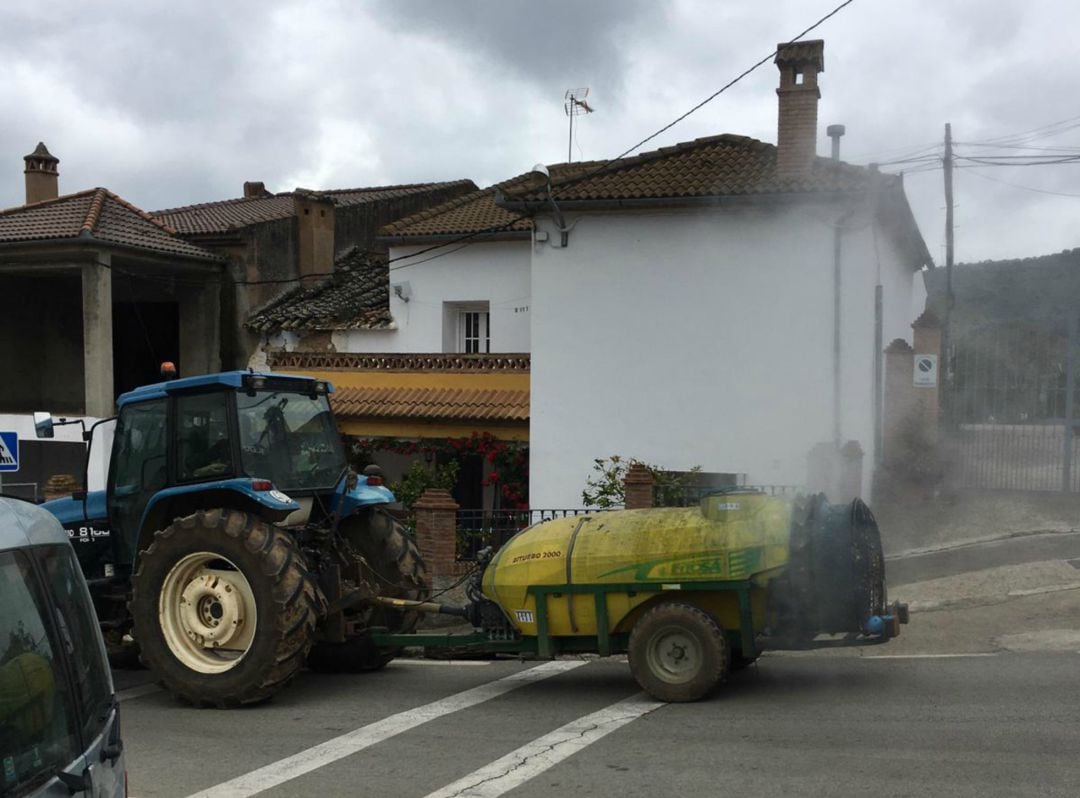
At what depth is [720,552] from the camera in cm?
796

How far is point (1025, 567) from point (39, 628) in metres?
10.5

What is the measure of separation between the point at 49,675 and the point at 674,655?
17.4ft

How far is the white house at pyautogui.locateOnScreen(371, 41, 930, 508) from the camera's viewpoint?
14.7m

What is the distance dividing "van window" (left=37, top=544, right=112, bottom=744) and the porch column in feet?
61.3

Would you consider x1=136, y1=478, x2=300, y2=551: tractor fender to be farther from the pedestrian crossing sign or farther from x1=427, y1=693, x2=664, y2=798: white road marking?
the pedestrian crossing sign

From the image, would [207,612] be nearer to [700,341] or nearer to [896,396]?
[700,341]

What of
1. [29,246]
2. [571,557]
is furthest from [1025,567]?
[29,246]

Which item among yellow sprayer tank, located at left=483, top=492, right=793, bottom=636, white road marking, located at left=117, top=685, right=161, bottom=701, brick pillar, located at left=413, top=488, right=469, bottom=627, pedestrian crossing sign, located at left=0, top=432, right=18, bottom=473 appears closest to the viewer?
yellow sprayer tank, located at left=483, top=492, right=793, bottom=636

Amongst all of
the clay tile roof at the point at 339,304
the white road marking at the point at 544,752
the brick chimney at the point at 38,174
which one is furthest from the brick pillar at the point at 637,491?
the brick chimney at the point at 38,174

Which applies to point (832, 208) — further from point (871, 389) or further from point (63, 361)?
point (63, 361)

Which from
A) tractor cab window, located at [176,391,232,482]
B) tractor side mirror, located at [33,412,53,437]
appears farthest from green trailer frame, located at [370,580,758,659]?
tractor side mirror, located at [33,412,53,437]

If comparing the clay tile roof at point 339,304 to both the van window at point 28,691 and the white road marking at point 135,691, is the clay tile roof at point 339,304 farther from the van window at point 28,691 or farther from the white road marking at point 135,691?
the van window at point 28,691

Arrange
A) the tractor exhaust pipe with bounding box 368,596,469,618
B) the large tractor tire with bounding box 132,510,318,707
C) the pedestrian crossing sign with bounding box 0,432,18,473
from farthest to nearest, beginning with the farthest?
the pedestrian crossing sign with bounding box 0,432,18,473 < the tractor exhaust pipe with bounding box 368,596,469,618 < the large tractor tire with bounding box 132,510,318,707

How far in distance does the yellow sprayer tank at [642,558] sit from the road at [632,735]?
25.4 inches
